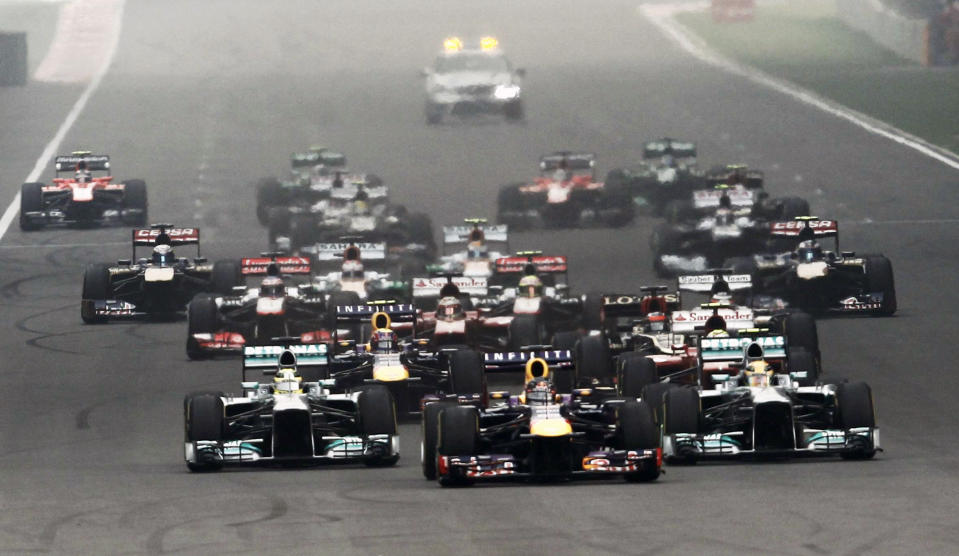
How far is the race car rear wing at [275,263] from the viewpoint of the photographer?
35125 millimetres

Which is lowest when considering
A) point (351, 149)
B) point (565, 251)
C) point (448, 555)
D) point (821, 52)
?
point (448, 555)

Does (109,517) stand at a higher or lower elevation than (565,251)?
Result: lower

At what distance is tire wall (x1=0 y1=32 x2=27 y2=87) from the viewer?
70875mm

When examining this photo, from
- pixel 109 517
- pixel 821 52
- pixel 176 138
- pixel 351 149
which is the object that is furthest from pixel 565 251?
Result: pixel 821 52

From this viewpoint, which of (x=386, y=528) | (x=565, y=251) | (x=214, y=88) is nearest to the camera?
(x=386, y=528)

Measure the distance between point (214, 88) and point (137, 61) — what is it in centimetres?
877

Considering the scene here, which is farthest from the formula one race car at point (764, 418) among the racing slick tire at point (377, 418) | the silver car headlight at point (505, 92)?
the silver car headlight at point (505, 92)

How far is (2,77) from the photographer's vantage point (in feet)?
235

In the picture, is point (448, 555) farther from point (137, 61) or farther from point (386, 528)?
point (137, 61)

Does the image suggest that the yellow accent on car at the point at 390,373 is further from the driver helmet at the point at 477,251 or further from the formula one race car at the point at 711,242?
the formula one race car at the point at 711,242

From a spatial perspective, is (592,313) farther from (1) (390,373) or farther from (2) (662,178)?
(2) (662,178)

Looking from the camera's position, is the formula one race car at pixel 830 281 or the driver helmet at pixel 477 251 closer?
the formula one race car at pixel 830 281

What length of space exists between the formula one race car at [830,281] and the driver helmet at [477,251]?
4393 mm

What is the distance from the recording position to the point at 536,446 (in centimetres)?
2091
